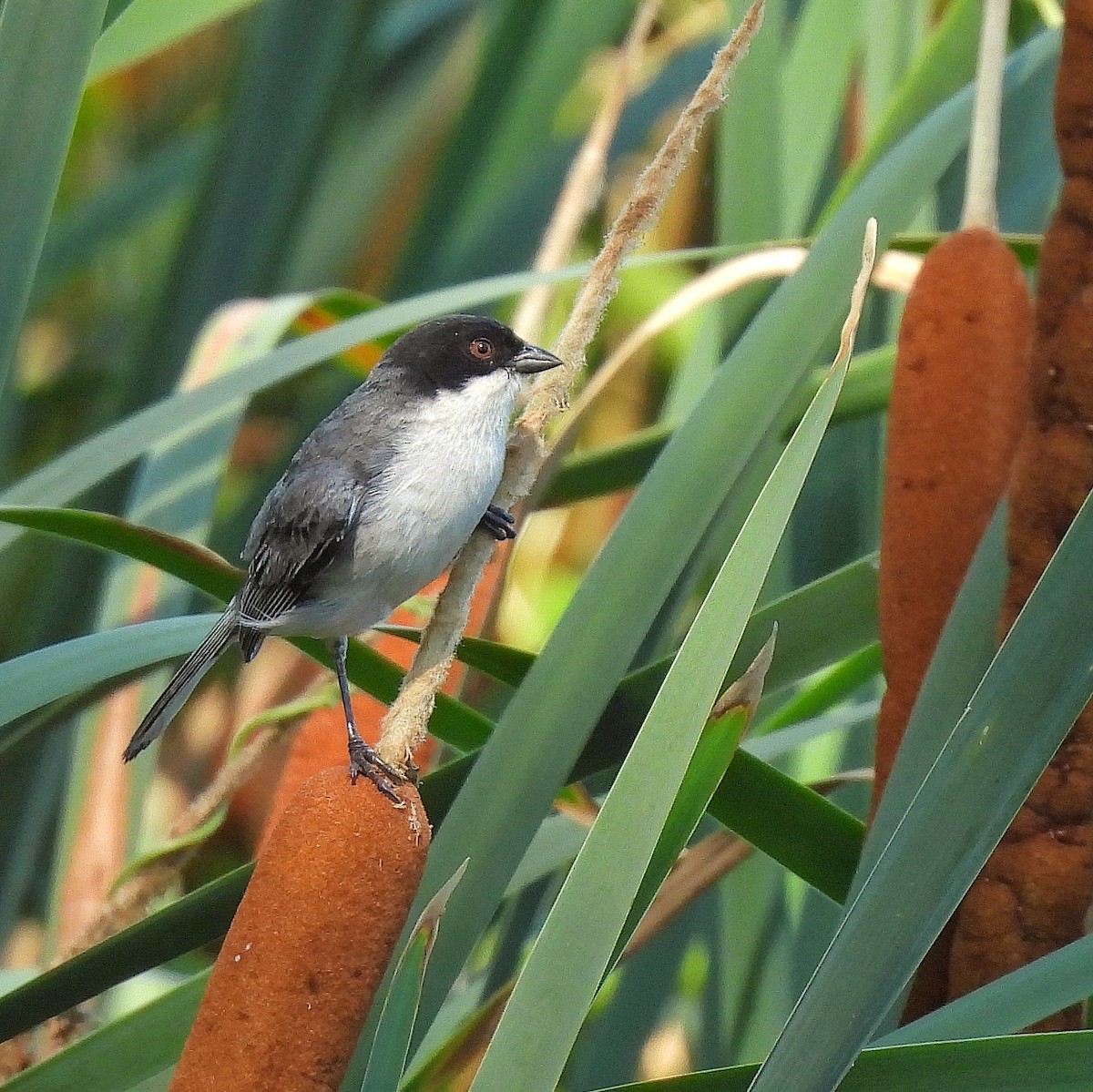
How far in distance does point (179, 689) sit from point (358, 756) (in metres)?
0.52

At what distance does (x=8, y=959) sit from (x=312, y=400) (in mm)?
1208

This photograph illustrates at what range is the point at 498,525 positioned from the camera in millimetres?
1740

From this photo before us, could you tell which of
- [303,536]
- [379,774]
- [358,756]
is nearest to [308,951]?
[379,774]

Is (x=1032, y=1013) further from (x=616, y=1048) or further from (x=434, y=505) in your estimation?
(x=434, y=505)

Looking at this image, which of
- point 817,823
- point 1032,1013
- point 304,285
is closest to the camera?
point 1032,1013

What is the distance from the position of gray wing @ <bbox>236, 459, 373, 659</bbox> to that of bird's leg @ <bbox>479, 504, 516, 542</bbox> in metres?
0.35

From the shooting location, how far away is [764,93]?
1.83m

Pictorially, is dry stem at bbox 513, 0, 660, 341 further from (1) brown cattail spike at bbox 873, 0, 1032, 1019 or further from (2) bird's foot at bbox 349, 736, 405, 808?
(2) bird's foot at bbox 349, 736, 405, 808

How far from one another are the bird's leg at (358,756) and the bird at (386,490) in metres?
0.16

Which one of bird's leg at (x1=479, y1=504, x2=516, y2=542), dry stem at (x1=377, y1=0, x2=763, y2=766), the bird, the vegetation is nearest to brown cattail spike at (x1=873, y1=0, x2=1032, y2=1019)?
the vegetation

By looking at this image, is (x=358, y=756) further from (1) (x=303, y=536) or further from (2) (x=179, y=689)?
(1) (x=303, y=536)

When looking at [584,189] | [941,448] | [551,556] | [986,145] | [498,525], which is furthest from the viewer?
[551,556]

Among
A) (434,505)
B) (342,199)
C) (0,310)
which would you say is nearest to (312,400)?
(342,199)

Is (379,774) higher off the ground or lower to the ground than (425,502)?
lower
